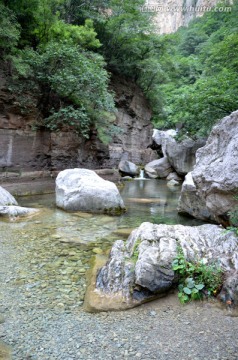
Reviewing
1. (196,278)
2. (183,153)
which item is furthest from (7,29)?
(183,153)

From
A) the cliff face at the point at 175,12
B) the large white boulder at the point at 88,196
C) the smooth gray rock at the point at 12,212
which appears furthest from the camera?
the cliff face at the point at 175,12

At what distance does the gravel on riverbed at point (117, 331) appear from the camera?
2.17 meters

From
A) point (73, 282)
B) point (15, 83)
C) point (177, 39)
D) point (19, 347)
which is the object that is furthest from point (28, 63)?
point (177, 39)

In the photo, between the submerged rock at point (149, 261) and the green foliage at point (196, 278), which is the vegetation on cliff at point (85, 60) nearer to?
the submerged rock at point (149, 261)

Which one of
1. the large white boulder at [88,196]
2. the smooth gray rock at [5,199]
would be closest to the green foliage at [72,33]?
the large white boulder at [88,196]

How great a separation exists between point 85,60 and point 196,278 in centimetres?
1103

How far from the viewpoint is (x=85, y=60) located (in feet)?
38.7

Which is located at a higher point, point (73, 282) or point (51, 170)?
point (51, 170)

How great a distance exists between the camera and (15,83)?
35.3 feet

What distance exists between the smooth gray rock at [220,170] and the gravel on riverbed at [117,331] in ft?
6.37

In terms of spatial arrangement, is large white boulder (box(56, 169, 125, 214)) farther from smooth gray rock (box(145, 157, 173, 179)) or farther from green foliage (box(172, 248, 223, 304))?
smooth gray rock (box(145, 157, 173, 179))

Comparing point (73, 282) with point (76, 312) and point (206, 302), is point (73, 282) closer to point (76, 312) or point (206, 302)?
point (76, 312)

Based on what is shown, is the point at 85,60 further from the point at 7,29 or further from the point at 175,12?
the point at 175,12

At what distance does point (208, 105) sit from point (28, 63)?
878 centimetres
